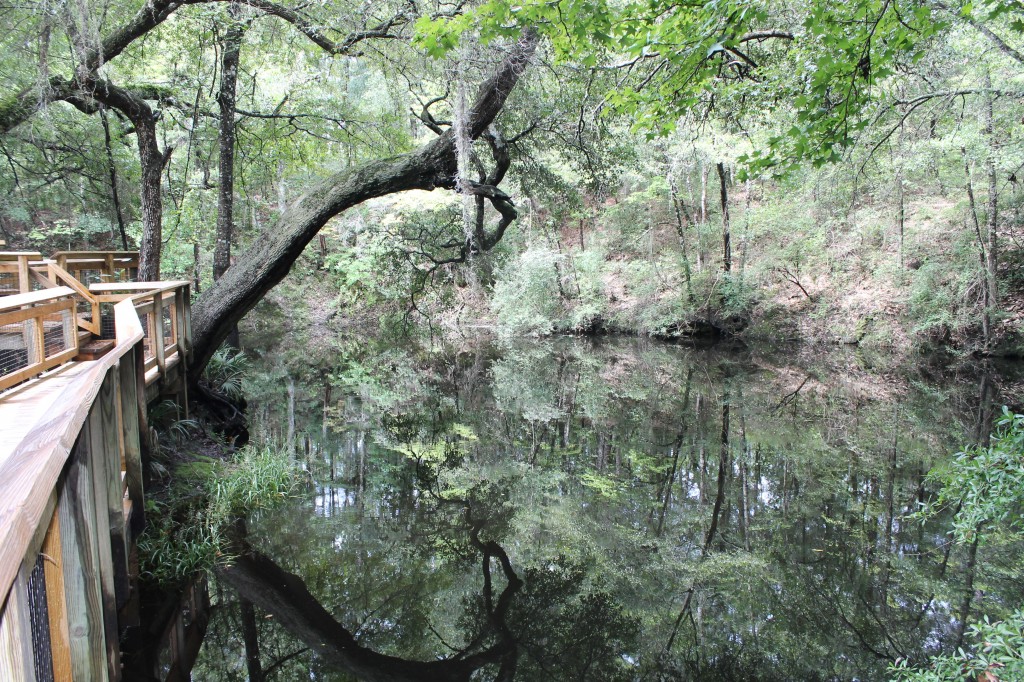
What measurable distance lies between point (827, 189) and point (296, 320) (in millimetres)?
20342

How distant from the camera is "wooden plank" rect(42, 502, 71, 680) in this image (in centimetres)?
186

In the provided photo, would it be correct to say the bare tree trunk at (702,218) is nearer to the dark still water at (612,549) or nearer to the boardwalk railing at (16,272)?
the dark still water at (612,549)

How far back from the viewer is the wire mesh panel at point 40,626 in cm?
176

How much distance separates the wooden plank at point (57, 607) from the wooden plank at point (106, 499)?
0.82 m

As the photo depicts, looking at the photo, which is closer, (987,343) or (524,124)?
(524,124)

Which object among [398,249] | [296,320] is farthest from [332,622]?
[296,320]

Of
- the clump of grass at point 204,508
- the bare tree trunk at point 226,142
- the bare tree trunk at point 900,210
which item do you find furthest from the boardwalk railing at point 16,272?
the bare tree trunk at point 900,210

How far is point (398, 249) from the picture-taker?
1287 centimetres


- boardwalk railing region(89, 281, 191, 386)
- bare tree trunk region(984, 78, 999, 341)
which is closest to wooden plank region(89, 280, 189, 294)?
boardwalk railing region(89, 281, 191, 386)

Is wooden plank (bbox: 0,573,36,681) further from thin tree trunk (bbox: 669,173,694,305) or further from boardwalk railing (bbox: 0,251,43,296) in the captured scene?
thin tree trunk (bbox: 669,173,694,305)

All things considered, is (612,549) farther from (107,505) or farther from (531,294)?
(531,294)

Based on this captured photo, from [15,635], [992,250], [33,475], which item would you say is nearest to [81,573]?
[33,475]

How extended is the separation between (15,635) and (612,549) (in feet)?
15.9

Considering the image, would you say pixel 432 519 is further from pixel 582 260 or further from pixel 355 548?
pixel 582 260
